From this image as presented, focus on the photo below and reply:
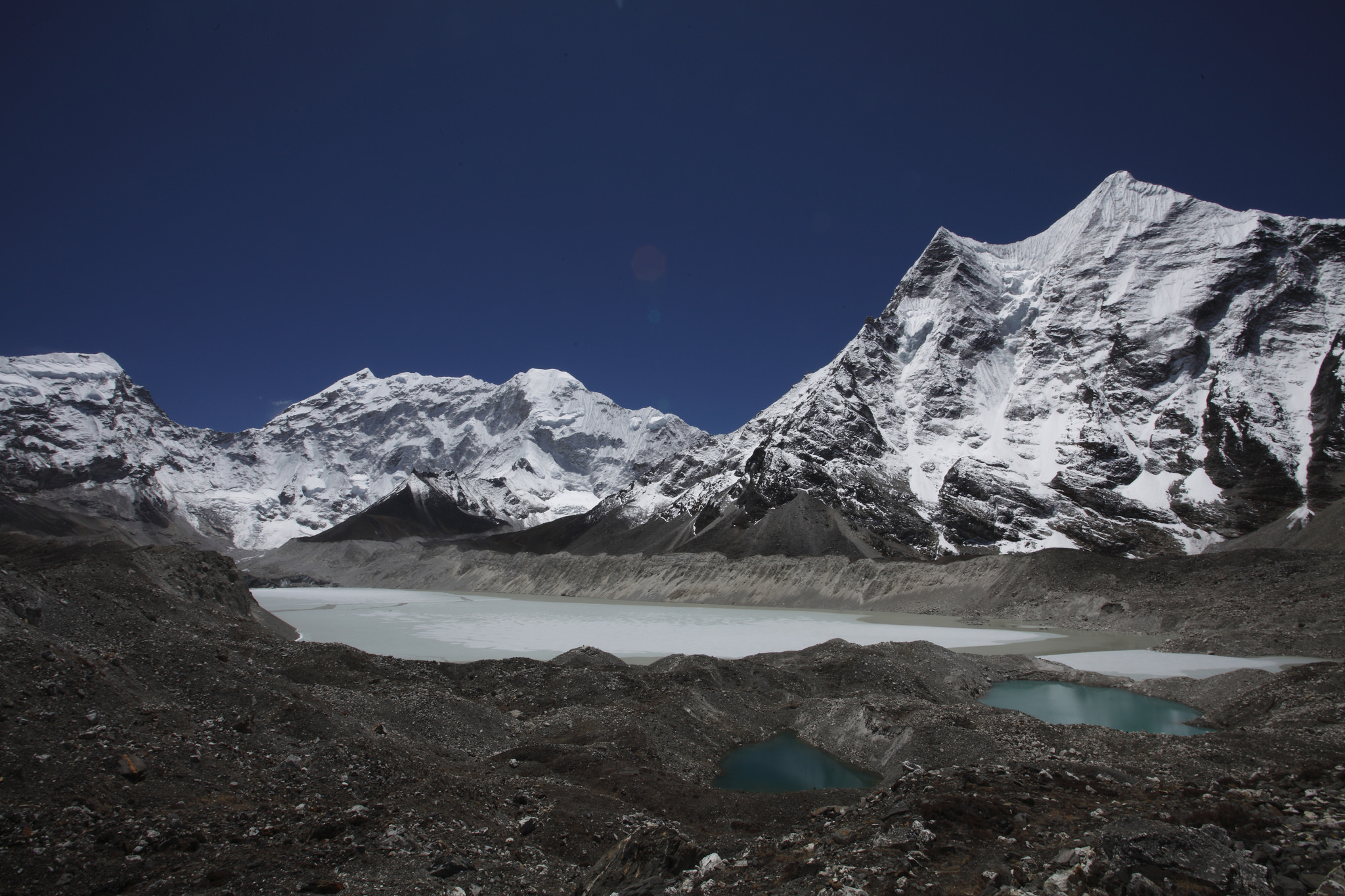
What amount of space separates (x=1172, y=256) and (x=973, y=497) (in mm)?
78201

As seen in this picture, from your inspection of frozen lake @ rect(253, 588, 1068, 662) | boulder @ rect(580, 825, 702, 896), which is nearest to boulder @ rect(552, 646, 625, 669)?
frozen lake @ rect(253, 588, 1068, 662)

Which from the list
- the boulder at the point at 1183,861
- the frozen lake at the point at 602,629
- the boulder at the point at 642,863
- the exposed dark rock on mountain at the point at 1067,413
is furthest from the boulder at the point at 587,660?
the exposed dark rock on mountain at the point at 1067,413

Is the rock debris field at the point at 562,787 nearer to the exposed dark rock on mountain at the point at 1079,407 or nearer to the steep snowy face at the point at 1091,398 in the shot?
the exposed dark rock on mountain at the point at 1079,407

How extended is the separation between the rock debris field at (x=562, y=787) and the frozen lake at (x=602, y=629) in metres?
16.8

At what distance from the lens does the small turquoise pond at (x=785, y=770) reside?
14.8 metres

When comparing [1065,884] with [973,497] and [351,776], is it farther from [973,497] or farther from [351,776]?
[973,497]

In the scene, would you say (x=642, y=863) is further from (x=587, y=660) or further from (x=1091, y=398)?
(x=1091, y=398)

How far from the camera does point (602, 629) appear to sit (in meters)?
49.8

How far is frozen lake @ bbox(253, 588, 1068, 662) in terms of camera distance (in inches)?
1499

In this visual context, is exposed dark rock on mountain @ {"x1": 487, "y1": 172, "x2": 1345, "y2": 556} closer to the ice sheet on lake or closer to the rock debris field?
the ice sheet on lake

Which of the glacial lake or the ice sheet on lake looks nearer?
the ice sheet on lake

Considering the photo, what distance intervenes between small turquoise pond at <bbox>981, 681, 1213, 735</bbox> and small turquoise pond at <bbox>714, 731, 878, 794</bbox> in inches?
330

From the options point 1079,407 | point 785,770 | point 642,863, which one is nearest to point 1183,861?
point 642,863

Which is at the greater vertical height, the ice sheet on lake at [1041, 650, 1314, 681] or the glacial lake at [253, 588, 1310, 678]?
the ice sheet on lake at [1041, 650, 1314, 681]
